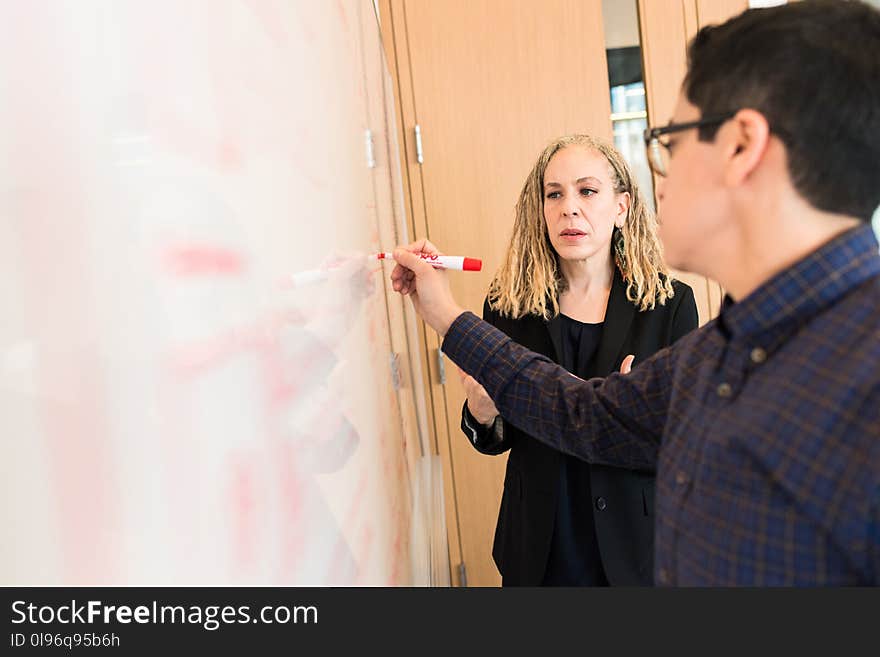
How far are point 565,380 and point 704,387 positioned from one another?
1.12 feet

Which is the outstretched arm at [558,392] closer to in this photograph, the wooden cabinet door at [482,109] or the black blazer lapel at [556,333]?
the black blazer lapel at [556,333]

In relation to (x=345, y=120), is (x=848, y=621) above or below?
below

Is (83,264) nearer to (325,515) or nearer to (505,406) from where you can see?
(325,515)

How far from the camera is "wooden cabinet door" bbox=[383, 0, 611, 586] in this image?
2.48 meters

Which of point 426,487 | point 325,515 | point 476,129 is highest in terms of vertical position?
point 476,129

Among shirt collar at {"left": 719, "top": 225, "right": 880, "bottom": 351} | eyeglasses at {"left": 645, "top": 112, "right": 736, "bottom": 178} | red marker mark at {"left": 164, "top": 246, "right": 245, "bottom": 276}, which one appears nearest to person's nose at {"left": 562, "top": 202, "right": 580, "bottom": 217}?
eyeglasses at {"left": 645, "top": 112, "right": 736, "bottom": 178}

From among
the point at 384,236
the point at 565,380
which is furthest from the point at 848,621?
the point at 384,236

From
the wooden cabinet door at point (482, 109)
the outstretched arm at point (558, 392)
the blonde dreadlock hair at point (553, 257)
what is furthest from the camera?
the wooden cabinet door at point (482, 109)

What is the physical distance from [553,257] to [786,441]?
106 cm

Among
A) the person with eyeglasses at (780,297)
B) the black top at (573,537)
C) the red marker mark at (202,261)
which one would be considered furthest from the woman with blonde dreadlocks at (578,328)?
the red marker mark at (202,261)

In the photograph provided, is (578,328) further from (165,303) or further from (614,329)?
(165,303)

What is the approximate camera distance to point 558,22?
2.51 meters

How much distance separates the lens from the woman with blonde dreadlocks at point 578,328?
1.41 metres

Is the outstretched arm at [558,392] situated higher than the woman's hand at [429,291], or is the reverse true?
the woman's hand at [429,291]
